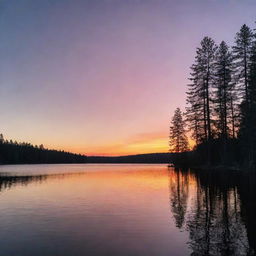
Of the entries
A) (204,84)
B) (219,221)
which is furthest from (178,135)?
(219,221)

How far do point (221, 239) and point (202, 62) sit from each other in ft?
152

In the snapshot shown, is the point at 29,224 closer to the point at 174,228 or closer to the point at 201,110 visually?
the point at 174,228

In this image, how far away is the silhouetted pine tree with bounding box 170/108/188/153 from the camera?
80375 mm

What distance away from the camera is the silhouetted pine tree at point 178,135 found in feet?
264

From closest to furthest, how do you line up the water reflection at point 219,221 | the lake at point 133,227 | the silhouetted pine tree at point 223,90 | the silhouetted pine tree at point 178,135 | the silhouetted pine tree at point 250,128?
the water reflection at point 219,221, the lake at point 133,227, the silhouetted pine tree at point 250,128, the silhouetted pine tree at point 223,90, the silhouetted pine tree at point 178,135

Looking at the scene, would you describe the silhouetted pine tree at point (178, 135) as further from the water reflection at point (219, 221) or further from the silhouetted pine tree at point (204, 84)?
the water reflection at point (219, 221)

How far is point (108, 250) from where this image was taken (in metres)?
9.91

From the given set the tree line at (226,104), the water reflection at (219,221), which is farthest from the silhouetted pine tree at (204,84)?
the water reflection at (219,221)

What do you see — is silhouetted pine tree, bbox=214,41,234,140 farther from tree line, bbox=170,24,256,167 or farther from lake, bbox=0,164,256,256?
lake, bbox=0,164,256,256

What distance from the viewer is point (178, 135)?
8225cm

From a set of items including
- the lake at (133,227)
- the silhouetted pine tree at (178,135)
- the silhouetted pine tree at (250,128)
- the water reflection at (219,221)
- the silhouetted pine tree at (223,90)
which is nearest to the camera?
the water reflection at (219,221)

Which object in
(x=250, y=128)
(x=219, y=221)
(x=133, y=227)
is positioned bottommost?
(x=133, y=227)

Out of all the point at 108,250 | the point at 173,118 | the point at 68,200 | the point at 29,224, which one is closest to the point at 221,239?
the point at 108,250

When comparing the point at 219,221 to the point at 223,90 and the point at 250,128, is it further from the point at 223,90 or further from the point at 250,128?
the point at 223,90
